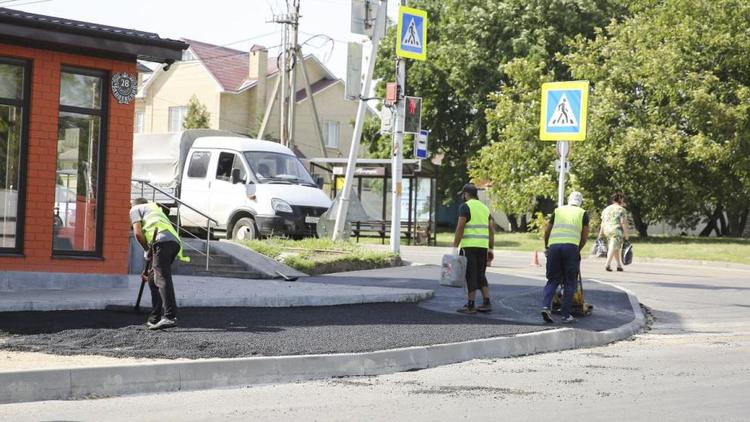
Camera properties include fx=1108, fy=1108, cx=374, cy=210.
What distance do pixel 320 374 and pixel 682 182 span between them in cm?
2948

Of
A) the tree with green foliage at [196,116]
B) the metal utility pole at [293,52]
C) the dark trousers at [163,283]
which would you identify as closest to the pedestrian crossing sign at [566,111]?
the dark trousers at [163,283]

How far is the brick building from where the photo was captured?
14055 mm

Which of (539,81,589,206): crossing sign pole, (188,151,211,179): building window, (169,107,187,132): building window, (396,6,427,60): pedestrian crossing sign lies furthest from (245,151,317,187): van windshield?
(169,107,187,132): building window

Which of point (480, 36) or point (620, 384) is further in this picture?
point (480, 36)

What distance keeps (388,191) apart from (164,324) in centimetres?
2388

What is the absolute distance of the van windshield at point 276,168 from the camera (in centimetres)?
2448

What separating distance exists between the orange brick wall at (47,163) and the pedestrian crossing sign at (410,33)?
24.2ft

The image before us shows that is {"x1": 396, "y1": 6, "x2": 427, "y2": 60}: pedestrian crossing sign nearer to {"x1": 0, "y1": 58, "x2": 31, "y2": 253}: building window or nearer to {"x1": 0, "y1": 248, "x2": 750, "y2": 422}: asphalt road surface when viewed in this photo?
{"x1": 0, "y1": 58, "x2": 31, "y2": 253}: building window

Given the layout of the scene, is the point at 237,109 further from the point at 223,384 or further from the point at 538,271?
the point at 223,384

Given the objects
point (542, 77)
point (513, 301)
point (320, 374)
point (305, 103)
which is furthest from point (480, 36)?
point (320, 374)

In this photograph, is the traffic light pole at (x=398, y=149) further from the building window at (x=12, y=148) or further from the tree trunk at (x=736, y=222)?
the tree trunk at (x=736, y=222)

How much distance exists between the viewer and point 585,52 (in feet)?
131

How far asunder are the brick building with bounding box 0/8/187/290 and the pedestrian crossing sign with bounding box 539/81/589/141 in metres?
5.68

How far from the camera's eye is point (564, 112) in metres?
16.8
